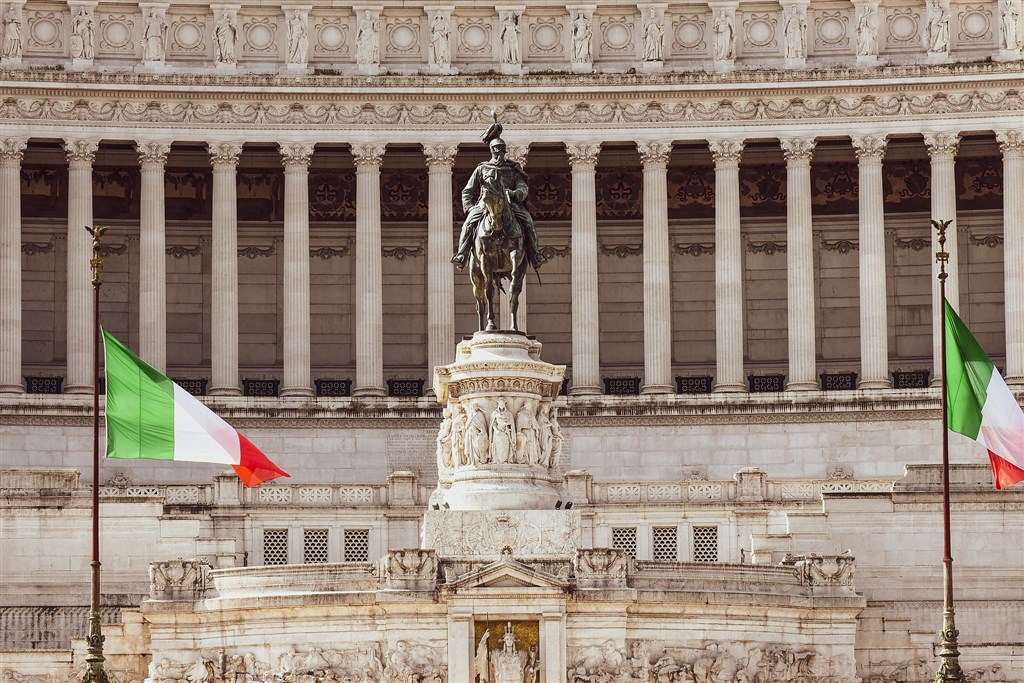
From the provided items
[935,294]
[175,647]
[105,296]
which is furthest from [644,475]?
[175,647]

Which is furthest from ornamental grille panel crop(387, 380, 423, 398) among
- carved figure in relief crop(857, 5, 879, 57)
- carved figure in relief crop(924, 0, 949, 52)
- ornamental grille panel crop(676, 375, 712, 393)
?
carved figure in relief crop(924, 0, 949, 52)

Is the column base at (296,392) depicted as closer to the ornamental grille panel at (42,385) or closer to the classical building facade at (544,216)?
the classical building facade at (544,216)

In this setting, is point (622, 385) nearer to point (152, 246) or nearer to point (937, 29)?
point (937, 29)

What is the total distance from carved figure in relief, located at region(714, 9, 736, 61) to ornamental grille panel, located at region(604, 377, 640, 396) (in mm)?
13315

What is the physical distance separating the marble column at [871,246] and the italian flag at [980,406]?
34.5 meters

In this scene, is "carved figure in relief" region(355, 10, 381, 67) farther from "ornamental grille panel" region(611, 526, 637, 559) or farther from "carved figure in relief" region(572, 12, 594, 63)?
"ornamental grille panel" region(611, 526, 637, 559)

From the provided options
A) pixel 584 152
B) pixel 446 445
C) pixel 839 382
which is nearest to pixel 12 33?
pixel 584 152

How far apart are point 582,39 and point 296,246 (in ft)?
45.9

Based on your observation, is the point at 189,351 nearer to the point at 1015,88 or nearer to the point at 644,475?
the point at 644,475

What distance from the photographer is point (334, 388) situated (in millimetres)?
112250

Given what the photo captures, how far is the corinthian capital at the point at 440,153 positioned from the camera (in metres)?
111

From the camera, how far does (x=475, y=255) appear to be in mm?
76688

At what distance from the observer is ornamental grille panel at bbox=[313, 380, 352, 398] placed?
112000 mm

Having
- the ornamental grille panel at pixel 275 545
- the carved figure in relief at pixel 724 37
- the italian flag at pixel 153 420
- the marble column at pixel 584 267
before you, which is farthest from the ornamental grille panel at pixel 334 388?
the italian flag at pixel 153 420
